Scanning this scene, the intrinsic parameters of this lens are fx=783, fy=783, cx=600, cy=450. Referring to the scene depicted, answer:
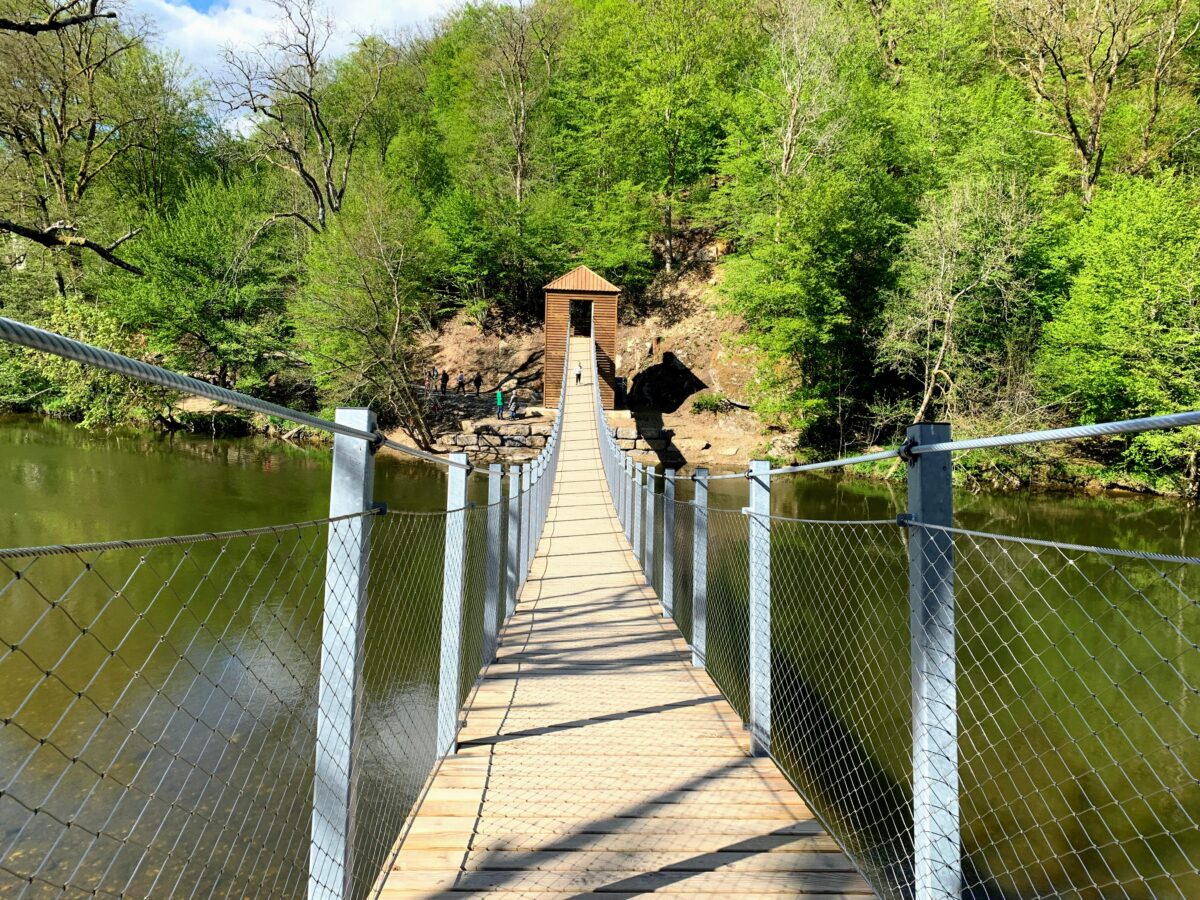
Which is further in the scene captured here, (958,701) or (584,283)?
(584,283)

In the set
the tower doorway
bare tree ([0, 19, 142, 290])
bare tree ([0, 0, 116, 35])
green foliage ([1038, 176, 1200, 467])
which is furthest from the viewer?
the tower doorway

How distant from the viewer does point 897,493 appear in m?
16.0

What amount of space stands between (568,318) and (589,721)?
1922cm

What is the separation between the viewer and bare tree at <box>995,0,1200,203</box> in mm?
18062

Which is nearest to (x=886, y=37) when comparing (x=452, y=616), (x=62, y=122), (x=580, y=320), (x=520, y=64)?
(x=520, y=64)

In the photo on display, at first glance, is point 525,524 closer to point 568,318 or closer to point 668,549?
point 668,549

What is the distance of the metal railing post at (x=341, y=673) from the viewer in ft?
5.09

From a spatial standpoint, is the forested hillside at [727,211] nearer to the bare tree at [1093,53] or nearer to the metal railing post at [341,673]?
the bare tree at [1093,53]

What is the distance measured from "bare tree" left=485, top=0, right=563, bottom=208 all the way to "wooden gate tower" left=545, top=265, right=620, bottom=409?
6.83 metres

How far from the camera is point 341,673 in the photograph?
61.4 inches

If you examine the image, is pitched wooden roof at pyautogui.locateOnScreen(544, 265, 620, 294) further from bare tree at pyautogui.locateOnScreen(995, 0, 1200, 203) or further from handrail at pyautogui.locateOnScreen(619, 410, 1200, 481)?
handrail at pyautogui.locateOnScreen(619, 410, 1200, 481)

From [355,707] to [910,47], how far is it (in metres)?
27.3

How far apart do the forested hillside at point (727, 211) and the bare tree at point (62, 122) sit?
113mm

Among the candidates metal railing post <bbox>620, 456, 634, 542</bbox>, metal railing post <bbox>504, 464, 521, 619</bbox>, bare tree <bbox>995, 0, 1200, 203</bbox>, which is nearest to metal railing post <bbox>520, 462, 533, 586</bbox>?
metal railing post <bbox>504, 464, 521, 619</bbox>
